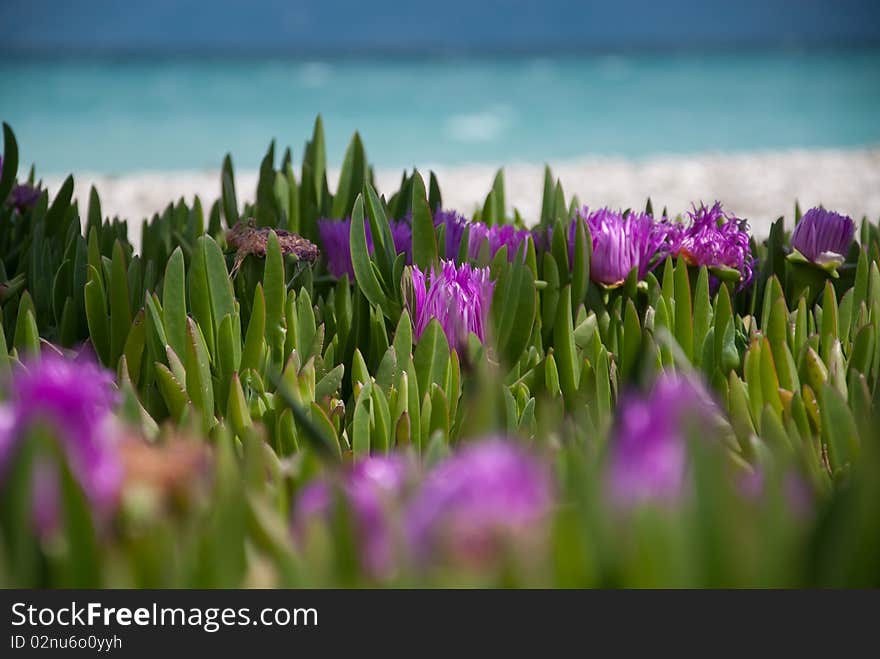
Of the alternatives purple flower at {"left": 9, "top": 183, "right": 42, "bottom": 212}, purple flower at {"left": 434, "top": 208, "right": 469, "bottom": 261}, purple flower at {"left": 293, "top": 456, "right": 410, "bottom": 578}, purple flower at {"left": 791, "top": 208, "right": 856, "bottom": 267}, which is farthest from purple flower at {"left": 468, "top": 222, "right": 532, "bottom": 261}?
purple flower at {"left": 9, "top": 183, "right": 42, "bottom": 212}

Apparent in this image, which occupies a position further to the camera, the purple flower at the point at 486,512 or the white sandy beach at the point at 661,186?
the white sandy beach at the point at 661,186

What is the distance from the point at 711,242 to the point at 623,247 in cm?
11

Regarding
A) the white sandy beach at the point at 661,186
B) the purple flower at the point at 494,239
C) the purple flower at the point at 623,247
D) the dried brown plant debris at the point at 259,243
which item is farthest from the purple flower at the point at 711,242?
the white sandy beach at the point at 661,186

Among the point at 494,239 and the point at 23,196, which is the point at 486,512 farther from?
the point at 23,196

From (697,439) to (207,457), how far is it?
24cm

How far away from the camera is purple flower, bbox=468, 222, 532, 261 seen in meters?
1.10

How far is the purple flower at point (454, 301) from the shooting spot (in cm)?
87

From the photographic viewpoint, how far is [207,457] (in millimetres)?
461

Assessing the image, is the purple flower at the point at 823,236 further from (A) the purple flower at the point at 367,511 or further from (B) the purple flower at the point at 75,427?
(B) the purple flower at the point at 75,427

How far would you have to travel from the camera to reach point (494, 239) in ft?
3.72

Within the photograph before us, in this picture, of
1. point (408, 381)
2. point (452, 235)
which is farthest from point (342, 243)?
point (408, 381)

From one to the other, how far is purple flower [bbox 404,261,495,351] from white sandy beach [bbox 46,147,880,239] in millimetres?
3048

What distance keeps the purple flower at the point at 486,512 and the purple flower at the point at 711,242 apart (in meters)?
0.78

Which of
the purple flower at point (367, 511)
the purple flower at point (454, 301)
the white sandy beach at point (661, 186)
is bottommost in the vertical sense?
the purple flower at point (367, 511)
